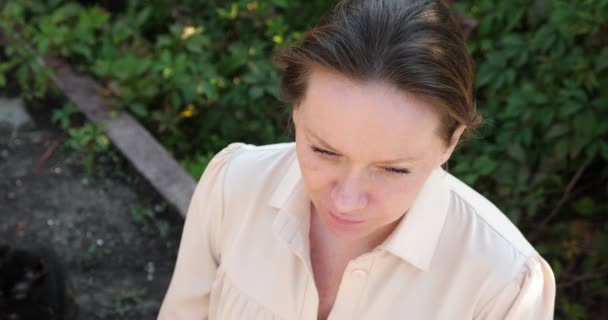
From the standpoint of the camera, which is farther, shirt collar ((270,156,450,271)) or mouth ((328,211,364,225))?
shirt collar ((270,156,450,271))

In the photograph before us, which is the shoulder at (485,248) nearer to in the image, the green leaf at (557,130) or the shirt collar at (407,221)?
the shirt collar at (407,221)

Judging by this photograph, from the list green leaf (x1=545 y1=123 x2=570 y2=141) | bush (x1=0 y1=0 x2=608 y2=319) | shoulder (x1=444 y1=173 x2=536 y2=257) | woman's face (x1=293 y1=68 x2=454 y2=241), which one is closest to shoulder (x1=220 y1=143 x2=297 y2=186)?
woman's face (x1=293 y1=68 x2=454 y2=241)

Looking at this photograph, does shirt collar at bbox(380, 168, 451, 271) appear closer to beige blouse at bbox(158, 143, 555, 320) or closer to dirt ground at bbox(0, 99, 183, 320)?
beige blouse at bbox(158, 143, 555, 320)

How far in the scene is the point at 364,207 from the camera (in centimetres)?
152

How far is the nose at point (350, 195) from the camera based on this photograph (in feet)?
4.86

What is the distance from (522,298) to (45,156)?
2.97m

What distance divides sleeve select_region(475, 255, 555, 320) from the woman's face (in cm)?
29

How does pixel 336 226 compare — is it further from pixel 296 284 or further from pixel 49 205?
pixel 49 205

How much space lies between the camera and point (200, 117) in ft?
13.3

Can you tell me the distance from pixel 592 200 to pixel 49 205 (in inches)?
104

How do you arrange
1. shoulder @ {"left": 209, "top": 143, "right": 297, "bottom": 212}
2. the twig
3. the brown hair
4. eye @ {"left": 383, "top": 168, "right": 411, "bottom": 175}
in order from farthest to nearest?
the twig
shoulder @ {"left": 209, "top": 143, "right": 297, "bottom": 212}
eye @ {"left": 383, "top": 168, "right": 411, "bottom": 175}
the brown hair

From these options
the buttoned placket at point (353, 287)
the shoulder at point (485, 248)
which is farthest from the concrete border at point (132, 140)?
the shoulder at point (485, 248)

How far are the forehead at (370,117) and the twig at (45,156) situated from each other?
2787 millimetres

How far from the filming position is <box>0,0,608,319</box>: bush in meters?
3.36
